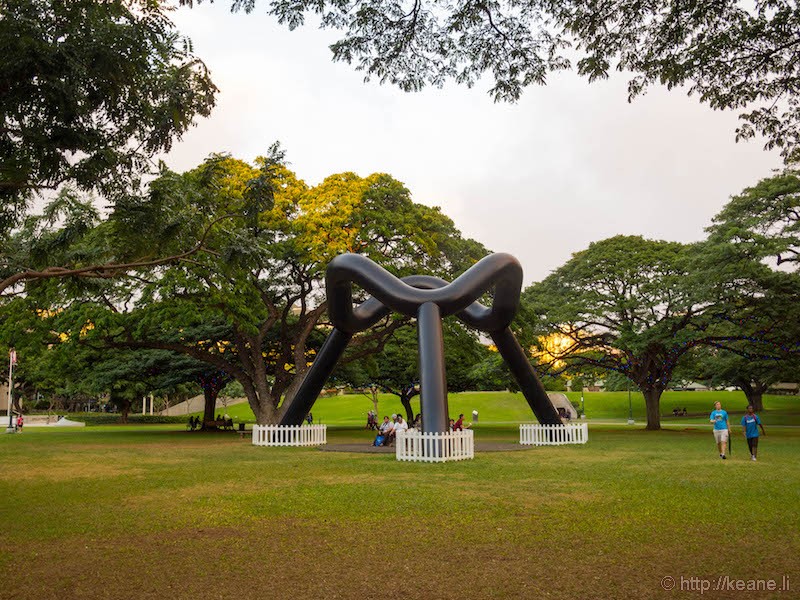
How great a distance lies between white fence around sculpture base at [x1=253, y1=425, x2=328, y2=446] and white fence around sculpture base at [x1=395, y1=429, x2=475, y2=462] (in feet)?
23.2

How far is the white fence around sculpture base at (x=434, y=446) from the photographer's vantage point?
16.0 m

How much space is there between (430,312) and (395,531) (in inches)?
413

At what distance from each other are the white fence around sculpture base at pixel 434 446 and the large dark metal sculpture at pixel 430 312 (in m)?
0.28

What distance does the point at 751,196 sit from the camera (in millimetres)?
27484

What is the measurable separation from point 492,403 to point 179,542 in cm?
6700

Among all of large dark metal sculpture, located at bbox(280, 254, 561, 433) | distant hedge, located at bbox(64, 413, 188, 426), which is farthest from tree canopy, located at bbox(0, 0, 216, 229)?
distant hedge, located at bbox(64, 413, 188, 426)

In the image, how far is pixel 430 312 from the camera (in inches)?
712

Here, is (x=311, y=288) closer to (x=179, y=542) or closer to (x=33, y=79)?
(x=33, y=79)

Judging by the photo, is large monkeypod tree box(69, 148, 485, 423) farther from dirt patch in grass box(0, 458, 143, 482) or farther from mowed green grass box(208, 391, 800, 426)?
mowed green grass box(208, 391, 800, 426)

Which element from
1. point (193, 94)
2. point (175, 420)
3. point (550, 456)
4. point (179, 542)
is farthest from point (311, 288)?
point (175, 420)

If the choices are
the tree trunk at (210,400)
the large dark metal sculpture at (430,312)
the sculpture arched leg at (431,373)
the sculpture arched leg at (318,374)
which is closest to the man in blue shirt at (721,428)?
the large dark metal sculpture at (430,312)

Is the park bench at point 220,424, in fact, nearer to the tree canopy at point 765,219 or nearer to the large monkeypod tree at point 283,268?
the large monkeypod tree at point 283,268

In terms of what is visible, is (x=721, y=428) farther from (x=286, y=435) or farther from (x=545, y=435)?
(x=286, y=435)

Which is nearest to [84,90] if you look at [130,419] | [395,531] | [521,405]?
[395,531]
